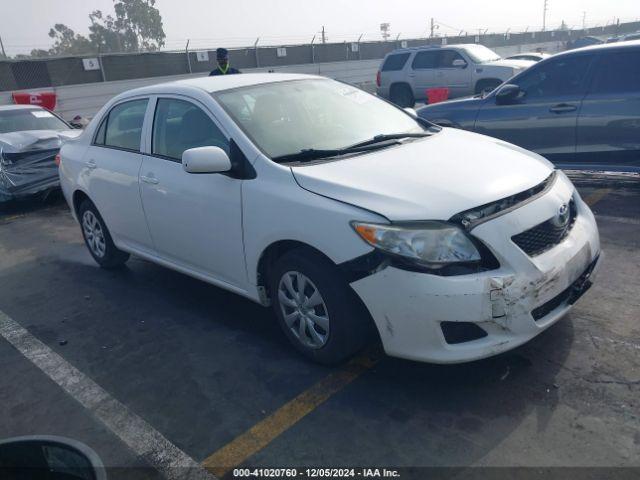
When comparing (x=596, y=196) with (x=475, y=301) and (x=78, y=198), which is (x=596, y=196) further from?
(x=78, y=198)

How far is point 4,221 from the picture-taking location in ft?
25.7

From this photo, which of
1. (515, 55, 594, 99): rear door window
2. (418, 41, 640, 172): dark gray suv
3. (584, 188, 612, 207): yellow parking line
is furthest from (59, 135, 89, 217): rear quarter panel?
(584, 188, 612, 207): yellow parking line

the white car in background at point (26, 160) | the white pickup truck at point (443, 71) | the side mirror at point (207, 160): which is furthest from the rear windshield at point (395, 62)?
the side mirror at point (207, 160)

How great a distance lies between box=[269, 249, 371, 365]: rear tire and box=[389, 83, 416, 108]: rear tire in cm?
1316

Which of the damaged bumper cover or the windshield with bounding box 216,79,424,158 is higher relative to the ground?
the windshield with bounding box 216,79,424,158

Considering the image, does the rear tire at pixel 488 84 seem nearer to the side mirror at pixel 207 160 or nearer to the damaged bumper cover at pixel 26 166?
the damaged bumper cover at pixel 26 166

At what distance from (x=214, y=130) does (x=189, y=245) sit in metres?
0.86

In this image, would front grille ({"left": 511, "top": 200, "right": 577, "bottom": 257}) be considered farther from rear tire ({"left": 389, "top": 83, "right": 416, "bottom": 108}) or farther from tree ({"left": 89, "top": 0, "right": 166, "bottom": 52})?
tree ({"left": 89, "top": 0, "right": 166, "bottom": 52})

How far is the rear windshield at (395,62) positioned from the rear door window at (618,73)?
9.98 metres

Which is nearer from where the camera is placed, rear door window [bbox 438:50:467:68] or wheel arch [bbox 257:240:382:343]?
wheel arch [bbox 257:240:382:343]

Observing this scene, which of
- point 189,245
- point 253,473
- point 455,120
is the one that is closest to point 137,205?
point 189,245

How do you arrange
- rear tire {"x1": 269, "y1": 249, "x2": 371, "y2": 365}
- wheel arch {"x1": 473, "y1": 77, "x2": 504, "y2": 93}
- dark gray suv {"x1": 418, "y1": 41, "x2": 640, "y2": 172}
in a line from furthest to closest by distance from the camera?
wheel arch {"x1": 473, "y1": 77, "x2": 504, "y2": 93} < dark gray suv {"x1": 418, "y1": 41, "x2": 640, "y2": 172} < rear tire {"x1": 269, "y1": 249, "x2": 371, "y2": 365}

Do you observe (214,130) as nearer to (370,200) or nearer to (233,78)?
(233,78)

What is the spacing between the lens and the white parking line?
267 centimetres
